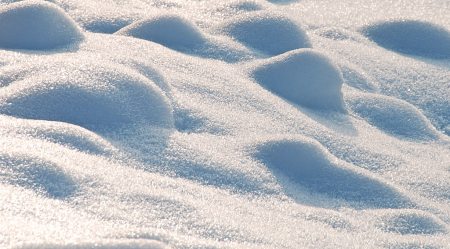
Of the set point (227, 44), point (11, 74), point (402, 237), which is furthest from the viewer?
point (227, 44)

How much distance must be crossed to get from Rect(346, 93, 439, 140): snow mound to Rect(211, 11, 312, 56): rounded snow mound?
54 centimetres

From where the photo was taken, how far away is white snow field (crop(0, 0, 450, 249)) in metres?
1.13

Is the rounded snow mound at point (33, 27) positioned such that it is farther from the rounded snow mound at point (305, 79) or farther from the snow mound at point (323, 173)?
the snow mound at point (323, 173)

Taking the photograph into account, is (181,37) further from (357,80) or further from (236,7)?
(357,80)

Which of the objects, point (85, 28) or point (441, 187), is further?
point (85, 28)

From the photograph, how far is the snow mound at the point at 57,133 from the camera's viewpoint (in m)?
1.33

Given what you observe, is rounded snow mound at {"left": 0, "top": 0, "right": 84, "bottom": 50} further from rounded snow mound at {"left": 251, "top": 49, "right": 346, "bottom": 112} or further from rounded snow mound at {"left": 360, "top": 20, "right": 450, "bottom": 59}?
rounded snow mound at {"left": 360, "top": 20, "right": 450, "bottom": 59}

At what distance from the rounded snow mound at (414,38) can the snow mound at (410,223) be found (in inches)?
66.7

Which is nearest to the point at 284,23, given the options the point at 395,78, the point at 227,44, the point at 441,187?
the point at 227,44

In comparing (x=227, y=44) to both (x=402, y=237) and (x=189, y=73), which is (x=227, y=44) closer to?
(x=189, y=73)

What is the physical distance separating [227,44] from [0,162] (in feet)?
5.14

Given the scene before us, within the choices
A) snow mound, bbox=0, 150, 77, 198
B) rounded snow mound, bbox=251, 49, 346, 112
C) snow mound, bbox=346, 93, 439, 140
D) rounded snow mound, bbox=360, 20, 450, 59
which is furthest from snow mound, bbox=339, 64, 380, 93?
snow mound, bbox=0, 150, 77, 198

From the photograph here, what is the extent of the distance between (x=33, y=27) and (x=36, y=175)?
114 cm

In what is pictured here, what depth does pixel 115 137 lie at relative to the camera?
1521 mm
